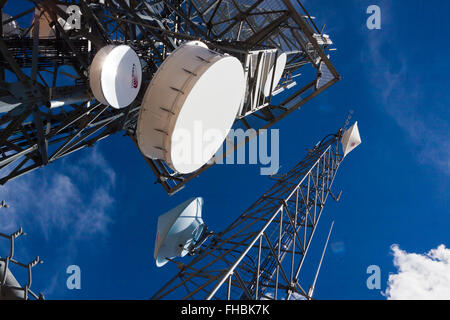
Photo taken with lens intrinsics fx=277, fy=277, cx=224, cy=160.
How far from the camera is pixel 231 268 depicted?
7734mm

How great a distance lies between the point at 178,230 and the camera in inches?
529

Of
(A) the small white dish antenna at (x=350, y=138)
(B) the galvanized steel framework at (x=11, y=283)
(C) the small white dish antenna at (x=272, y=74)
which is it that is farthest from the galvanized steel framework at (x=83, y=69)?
(A) the small white dish antenna at (x=350, y=138)

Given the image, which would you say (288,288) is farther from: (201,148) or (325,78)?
(325,78)

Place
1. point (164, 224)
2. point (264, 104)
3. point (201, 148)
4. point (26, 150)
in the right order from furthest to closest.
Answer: point (164, 224), point (264, 104), point (26, 150), point (201, 148)

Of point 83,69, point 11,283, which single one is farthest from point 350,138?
point 11,283

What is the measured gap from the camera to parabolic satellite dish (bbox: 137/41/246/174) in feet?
20.7

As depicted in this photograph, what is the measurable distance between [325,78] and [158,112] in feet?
25.4

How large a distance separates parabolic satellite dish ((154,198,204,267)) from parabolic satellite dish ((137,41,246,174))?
21.8ft

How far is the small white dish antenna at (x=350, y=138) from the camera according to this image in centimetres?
2375

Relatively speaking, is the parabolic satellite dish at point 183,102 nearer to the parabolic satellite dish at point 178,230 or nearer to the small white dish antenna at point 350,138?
the parabolic satellite dish at point 178,230

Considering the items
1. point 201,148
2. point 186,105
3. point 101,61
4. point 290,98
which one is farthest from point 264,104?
point 101,61

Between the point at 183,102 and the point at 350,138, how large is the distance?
2111 cm

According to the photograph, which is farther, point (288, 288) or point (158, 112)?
point (288, 288)

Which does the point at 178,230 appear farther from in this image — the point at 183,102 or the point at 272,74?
the point at 183,102
